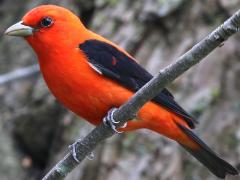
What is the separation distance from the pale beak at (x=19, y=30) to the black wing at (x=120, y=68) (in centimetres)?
42

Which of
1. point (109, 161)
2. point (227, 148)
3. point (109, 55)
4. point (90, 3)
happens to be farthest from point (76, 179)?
point (90, 3)

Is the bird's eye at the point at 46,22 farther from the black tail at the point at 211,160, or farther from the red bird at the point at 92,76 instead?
the black tail at the point at 211,160

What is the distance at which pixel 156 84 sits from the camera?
3.53 m

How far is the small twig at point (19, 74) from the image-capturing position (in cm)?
702

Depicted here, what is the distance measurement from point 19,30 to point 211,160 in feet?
6.07

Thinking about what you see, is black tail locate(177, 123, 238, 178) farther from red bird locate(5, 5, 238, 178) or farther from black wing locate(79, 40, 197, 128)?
black wing locate(79, 40, 197, 128)

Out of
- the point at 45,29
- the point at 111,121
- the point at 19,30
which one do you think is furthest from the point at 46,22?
the point at 111,121

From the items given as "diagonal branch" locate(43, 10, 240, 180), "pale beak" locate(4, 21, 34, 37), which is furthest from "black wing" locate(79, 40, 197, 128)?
"diagonal branch" locate(43, 10, 240, 180)

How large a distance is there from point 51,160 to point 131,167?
3.72 feet

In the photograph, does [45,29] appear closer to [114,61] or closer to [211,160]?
[114,61]

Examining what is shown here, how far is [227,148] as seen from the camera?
258 inches

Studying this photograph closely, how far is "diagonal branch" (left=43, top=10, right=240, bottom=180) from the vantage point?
3.20 metres

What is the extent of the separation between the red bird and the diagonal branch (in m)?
0.41

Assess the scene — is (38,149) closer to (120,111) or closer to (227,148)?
(227,148)
